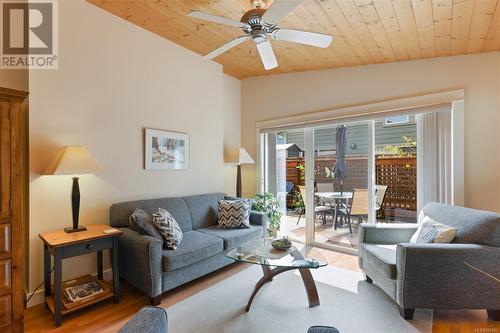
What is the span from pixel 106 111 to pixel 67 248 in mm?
1521

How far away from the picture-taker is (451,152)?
2.86m

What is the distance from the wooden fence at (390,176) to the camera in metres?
3.25

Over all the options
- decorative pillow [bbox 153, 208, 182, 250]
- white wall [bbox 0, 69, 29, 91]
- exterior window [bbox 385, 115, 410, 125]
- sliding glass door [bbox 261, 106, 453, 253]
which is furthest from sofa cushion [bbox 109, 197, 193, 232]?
exterior window [bbox 385, 115, 410, 125]

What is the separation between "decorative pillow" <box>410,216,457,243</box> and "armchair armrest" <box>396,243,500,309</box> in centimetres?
18

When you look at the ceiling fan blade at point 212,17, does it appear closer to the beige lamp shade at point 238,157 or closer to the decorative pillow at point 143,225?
the decorative pillow at point 143,225

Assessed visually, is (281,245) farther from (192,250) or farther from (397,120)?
(397,120)

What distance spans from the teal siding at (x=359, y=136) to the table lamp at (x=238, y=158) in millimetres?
796

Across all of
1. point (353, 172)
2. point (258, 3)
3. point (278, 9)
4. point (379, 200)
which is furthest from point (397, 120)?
point (278, 9)

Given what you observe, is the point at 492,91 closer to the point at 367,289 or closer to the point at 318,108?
the point at 318,108

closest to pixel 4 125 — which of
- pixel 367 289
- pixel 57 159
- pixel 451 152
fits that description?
pixel 57 159

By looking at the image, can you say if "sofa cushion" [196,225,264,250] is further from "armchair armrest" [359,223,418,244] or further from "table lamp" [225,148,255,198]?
"armchair armrest" [359,223,418,244]

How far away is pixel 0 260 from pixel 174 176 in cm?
198

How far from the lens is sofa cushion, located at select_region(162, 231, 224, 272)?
7.66ft

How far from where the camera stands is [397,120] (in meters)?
3.29
